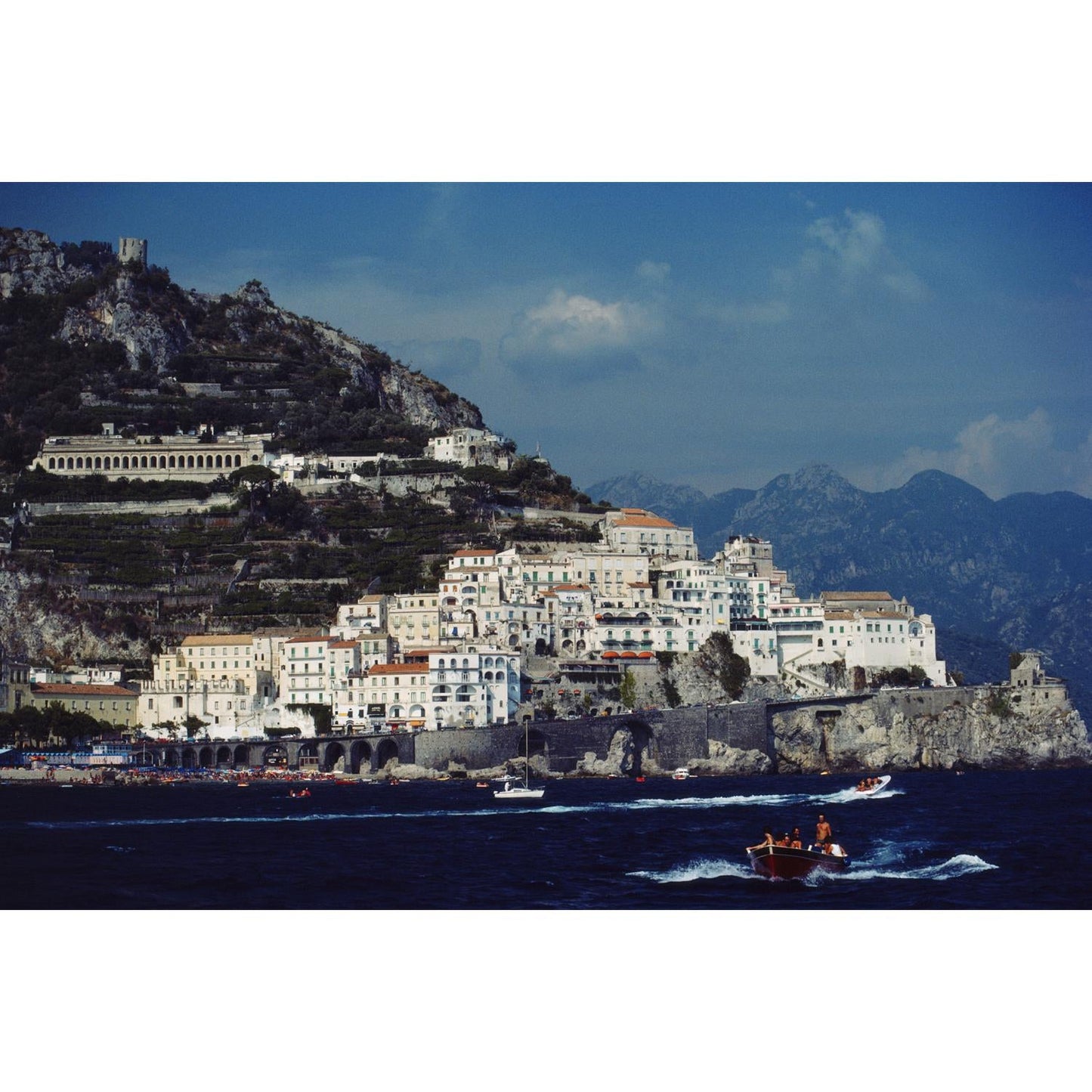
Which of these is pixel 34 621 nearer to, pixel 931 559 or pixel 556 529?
pixel 556 529

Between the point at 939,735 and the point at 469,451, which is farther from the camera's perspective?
the point at 469,451

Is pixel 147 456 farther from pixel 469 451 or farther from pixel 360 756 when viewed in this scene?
pixel 360 756

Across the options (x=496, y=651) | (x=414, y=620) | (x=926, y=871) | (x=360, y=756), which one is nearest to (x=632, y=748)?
(x=496, y=651)

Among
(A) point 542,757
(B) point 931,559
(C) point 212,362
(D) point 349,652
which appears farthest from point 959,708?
(B) point 931,559

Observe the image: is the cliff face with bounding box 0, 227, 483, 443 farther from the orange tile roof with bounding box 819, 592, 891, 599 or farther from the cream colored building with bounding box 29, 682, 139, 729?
the cream colored building with bounding box 29, 682, 139, 729

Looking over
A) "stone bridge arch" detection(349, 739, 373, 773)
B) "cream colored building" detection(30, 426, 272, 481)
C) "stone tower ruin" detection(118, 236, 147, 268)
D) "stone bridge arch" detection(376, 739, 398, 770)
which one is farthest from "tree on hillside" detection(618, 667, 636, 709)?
"stone tower ruin" detection(118, 236, 147, 268)

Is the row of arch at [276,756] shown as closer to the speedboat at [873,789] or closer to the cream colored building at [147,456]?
the speedboat at [873,789]

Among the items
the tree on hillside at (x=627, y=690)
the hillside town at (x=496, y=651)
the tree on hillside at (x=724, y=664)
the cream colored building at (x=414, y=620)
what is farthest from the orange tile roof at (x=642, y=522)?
the tree on hillside at (x=627, y=690)
